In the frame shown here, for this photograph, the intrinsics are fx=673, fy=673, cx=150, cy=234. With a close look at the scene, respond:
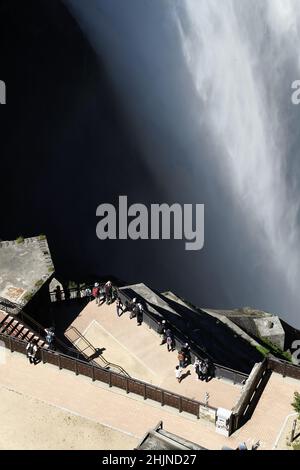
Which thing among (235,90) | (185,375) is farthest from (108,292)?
(235,90)

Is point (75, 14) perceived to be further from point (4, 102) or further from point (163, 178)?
point (163, 178)

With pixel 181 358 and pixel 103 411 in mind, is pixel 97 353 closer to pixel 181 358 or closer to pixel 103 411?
pixel 181 358

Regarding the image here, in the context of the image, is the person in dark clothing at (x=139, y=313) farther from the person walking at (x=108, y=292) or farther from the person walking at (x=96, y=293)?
the person walking at (x=96, y=293)

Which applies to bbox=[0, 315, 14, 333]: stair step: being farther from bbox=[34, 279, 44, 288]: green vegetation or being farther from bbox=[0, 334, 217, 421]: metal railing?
bbox=[34, 279, 44, 288]: green vegetation

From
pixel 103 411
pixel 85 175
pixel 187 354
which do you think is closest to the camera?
pixel 103 411

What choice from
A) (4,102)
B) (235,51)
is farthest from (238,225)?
(4,102)

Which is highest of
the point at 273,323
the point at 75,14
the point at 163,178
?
the point at 75,14
